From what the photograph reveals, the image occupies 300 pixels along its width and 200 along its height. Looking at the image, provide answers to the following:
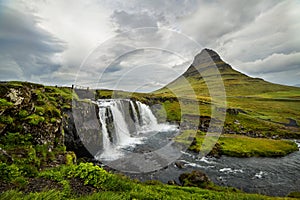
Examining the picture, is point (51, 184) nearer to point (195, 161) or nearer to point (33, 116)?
point (33, 116)

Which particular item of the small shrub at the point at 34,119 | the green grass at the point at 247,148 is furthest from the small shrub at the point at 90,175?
the green grass at the point at 247,148

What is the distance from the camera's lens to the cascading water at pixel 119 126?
26.6 meters

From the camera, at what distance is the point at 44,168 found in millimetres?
10109

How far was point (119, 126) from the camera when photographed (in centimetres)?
3319

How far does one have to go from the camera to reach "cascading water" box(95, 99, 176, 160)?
26.6m

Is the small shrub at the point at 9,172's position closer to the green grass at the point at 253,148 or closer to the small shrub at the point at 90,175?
the small shrub at the point at 90,175

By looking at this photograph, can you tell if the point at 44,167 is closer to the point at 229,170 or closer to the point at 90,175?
the point at 90,175

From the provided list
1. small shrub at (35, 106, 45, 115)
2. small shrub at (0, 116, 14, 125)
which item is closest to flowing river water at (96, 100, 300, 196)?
small shrub at (35, 106, 45, 115)

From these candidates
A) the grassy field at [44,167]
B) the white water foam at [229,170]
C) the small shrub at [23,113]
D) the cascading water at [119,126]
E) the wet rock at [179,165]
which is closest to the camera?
the grassy field at [44,167]

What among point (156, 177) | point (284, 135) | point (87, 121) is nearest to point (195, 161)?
point (156, 177)

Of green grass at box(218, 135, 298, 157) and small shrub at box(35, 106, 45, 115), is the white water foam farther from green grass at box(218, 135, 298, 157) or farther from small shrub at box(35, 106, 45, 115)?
small shrub at box(35, 106, 45, 115)

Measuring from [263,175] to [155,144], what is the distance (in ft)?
54.9

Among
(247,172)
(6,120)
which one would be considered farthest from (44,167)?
(247,172)

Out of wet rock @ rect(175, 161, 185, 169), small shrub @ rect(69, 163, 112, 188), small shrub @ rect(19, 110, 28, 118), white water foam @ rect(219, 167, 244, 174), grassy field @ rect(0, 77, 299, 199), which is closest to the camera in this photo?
grassy field @ rect(0, 77, 299, 199)
